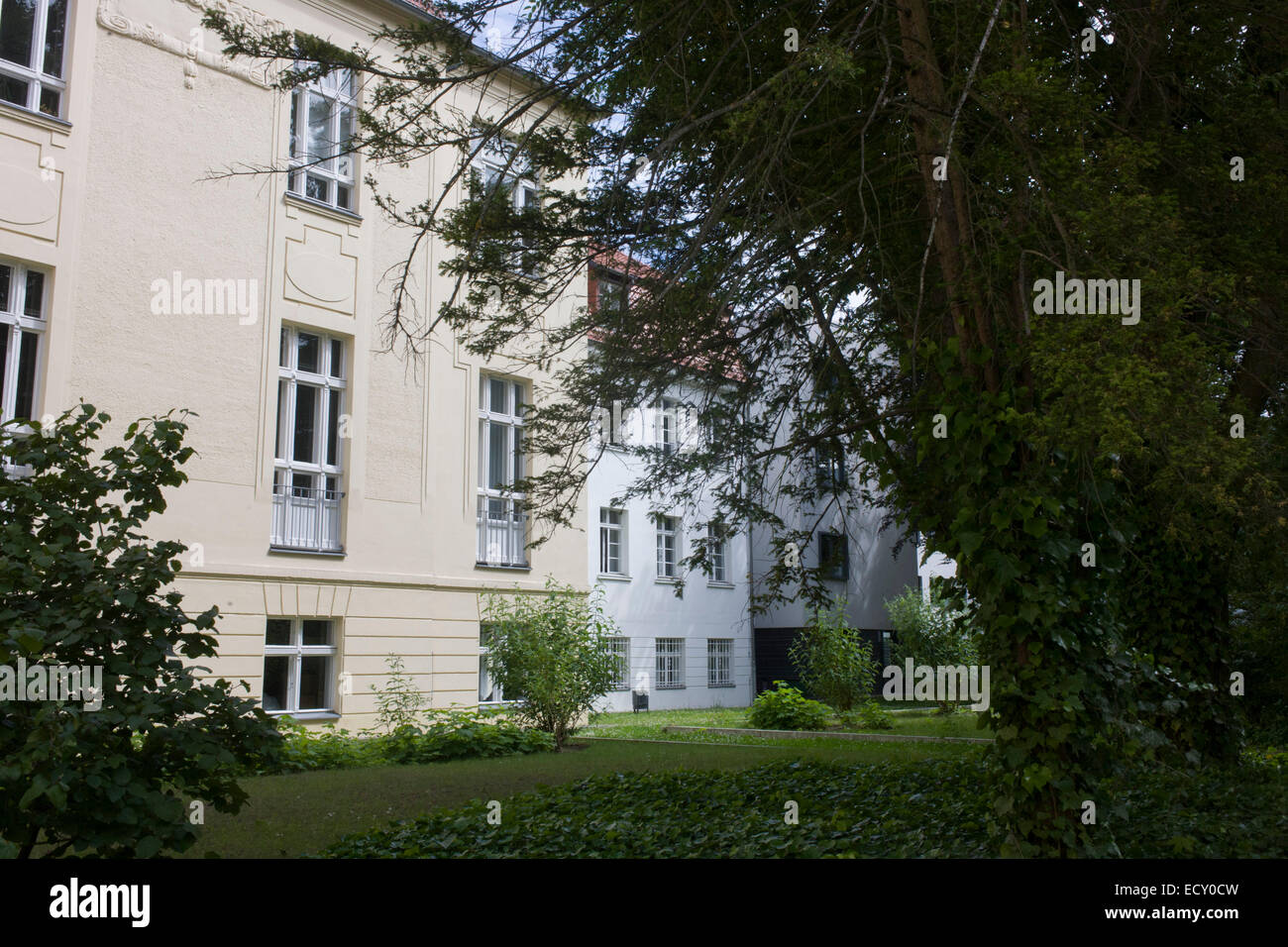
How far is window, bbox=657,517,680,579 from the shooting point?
26516mm

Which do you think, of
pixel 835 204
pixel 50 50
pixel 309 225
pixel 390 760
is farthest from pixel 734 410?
pixel 50 50

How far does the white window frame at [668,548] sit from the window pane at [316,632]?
11362mm

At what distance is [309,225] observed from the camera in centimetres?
1623

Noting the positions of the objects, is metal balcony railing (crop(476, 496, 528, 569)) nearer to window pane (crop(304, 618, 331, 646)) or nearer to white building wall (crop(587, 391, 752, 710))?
window pane (crop(304, 618, 331, 646))

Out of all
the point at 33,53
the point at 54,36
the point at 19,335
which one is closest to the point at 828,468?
the point at 19,335

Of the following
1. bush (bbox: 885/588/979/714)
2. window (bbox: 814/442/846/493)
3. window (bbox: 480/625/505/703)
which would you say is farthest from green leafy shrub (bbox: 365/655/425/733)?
bush (bbox: 885/588/979/714)

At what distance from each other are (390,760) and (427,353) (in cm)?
742

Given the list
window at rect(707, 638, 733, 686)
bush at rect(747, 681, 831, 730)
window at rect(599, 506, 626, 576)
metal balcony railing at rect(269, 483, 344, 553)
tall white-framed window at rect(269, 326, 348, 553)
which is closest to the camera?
metal balcony railing at rect(269, 483, 344, 553)

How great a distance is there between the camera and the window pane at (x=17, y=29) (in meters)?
13.4

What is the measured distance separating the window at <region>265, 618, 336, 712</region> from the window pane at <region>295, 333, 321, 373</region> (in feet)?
13.5

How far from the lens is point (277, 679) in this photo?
15539mm

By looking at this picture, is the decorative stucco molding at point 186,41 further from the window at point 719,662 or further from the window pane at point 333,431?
the window at point 719,662

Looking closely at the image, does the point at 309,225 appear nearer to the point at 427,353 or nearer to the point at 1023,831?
the point at 427,353

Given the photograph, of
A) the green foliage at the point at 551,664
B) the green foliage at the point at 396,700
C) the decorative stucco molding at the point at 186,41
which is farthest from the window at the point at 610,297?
the green foliage at the point at 396,700
